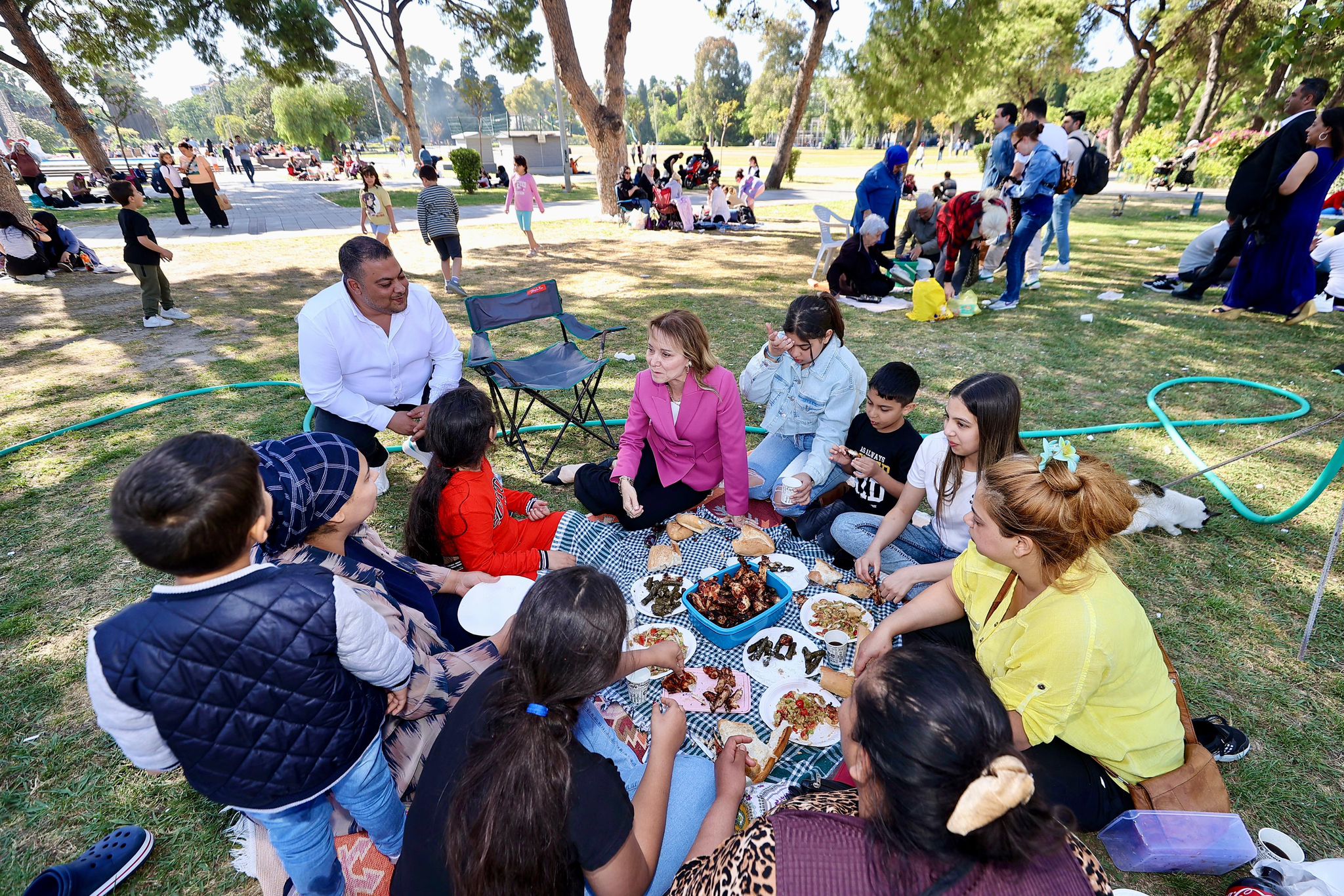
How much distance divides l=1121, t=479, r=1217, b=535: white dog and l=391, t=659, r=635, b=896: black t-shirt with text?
3714 mm

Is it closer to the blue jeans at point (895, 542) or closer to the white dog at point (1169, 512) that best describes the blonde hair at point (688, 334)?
the blue jeans at point (895, 542)

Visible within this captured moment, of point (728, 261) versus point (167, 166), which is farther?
point (167, 166)

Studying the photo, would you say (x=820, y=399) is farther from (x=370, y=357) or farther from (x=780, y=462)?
(x=370, y=357)

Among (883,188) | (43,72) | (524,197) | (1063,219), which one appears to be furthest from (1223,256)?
(43,72)

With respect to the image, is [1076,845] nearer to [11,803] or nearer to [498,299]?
[11,803]

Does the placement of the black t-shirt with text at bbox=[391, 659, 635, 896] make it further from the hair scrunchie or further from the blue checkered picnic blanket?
the blue checkered picnic blanket

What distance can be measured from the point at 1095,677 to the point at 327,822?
247 cm

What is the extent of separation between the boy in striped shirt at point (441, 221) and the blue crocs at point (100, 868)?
805 centimetres

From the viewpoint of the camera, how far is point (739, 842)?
1281 mm

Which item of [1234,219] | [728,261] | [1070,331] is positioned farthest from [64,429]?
[1234,219]

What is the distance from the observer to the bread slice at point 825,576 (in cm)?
313

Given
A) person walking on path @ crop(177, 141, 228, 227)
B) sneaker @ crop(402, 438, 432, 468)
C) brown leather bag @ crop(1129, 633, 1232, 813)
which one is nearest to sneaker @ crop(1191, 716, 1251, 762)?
brown leather bag @ crop(1129, 633, 1232, 813)

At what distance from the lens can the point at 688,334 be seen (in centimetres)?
331

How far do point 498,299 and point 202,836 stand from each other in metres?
4.28
